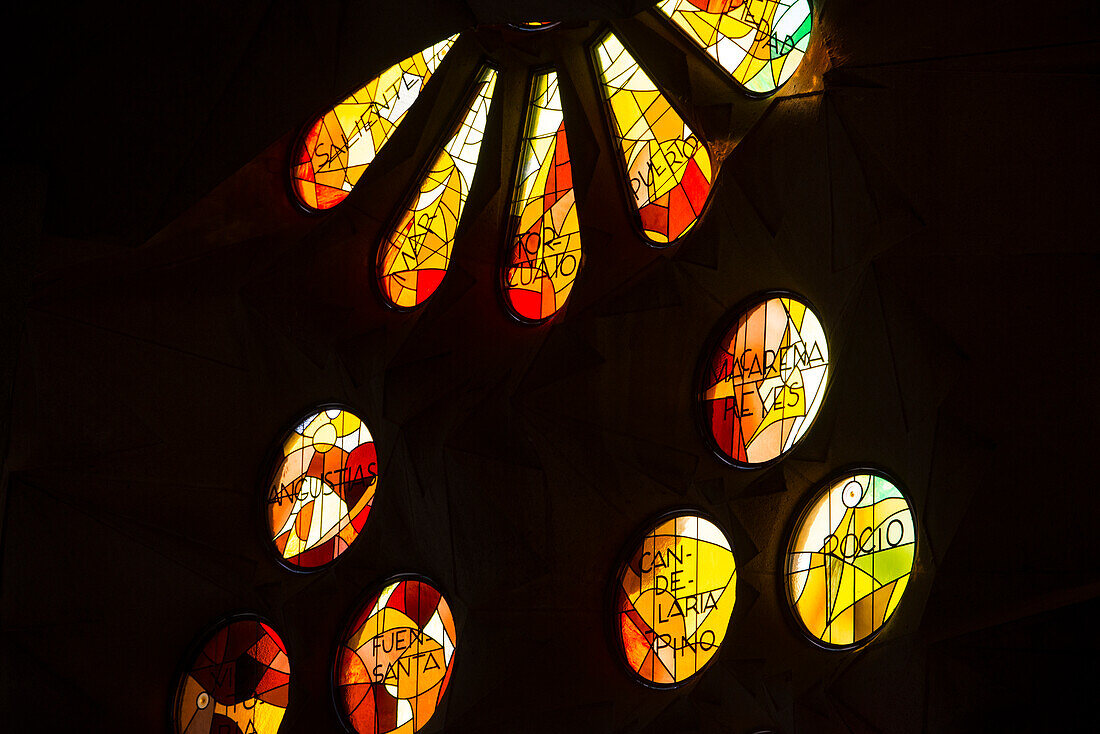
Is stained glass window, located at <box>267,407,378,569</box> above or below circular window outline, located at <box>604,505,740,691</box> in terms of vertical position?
above

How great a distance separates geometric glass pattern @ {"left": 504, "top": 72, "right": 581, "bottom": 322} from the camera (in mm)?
9383

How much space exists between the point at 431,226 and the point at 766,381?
134 inches

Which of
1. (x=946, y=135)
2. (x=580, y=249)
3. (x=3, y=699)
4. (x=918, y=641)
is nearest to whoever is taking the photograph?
(x=946, y=135)

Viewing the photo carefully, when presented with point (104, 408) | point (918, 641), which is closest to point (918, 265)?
point (918, 641)

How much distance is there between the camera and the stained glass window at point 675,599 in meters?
8.32

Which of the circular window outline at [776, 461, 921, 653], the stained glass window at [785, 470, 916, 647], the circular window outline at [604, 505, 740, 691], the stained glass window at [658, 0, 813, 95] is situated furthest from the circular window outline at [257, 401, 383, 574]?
the stained glass window at [658, 0, 813, 95]

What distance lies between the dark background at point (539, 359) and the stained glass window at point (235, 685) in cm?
20

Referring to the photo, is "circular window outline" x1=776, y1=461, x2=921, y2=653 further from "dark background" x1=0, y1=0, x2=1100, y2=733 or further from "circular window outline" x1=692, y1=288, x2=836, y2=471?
"circular window outline" x1=692, y1=288, x2=836, y2=471

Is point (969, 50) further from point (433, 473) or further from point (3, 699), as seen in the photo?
point (3, 699)

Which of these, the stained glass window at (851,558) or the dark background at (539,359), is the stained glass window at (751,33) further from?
the stained glass window at (851,558)

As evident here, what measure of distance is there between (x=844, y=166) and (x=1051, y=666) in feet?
10.4

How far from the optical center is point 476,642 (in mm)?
9055

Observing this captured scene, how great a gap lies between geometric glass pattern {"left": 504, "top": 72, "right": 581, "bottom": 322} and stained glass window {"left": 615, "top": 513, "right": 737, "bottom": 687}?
213 cm

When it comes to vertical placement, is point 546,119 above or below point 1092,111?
above
